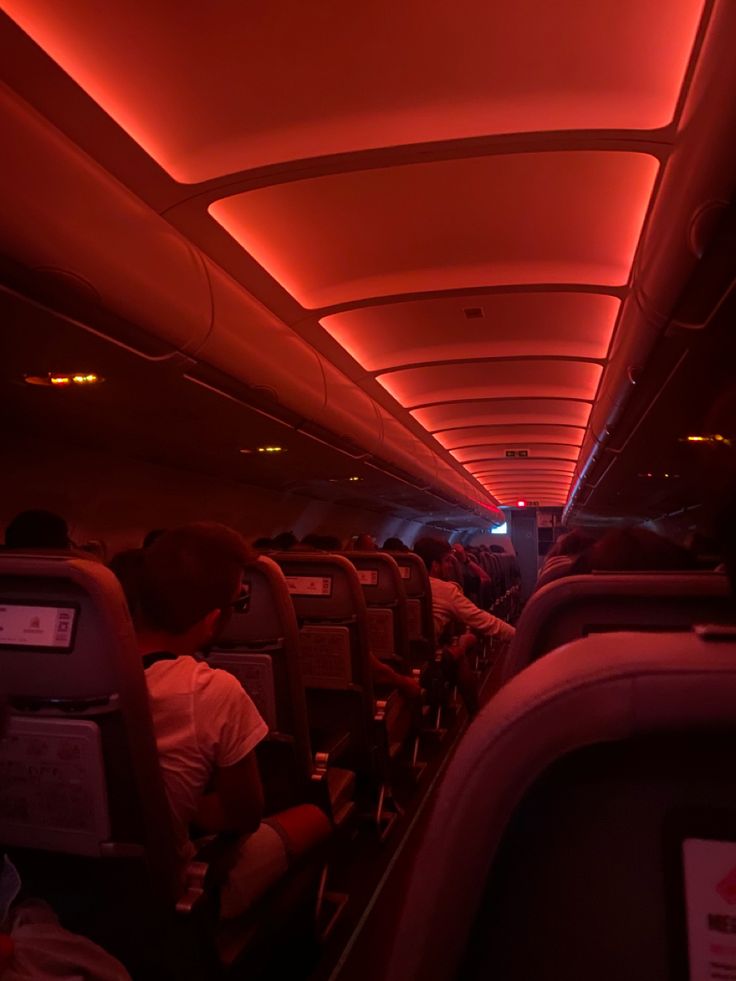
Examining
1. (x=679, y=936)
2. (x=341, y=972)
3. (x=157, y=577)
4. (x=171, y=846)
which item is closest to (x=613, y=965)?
(x=679, y=936)

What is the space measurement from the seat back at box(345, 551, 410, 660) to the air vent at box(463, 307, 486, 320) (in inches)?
77.2

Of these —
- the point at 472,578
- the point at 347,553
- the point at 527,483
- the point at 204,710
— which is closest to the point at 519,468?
the point at 527,483

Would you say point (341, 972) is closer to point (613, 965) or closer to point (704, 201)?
point (613, 965)

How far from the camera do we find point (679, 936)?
632 millimetres

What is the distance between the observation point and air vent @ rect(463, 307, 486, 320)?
17.2ft

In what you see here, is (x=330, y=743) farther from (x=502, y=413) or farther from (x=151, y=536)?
(x=502, y=413)

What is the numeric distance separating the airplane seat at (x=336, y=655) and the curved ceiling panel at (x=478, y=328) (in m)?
2.15

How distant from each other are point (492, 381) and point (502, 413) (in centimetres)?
182

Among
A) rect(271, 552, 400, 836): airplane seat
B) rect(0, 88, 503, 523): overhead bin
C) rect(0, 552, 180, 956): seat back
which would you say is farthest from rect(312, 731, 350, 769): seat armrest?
rect(0, 88, 503, 523): overhead bin

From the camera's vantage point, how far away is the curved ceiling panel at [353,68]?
2.40 meters

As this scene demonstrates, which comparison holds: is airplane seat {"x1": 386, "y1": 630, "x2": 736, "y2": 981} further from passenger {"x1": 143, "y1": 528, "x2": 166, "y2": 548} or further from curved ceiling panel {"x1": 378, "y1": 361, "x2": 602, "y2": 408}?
passenger {"x1": 143, "y1": 528, "x2": 166, "y2": 548}

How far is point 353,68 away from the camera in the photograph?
2.64m

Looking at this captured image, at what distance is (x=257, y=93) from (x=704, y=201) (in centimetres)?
175

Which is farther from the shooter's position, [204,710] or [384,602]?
[384,602]
